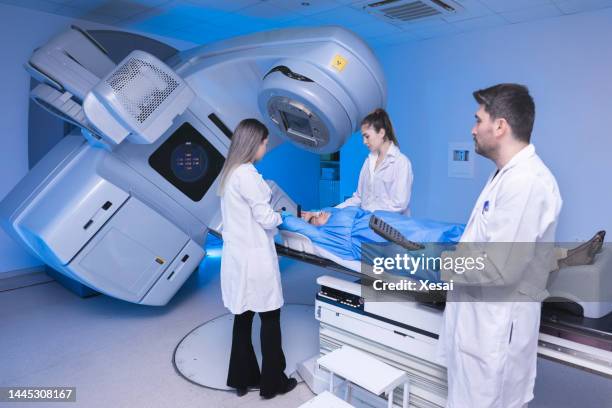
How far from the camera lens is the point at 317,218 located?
1773 millimetres

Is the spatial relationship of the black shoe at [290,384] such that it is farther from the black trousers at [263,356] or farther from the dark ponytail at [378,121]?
the dark ponytail at [378,121]

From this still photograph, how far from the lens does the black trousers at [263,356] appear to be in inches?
63.4

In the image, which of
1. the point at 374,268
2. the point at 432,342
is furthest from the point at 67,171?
the point at 432,342

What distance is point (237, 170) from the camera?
152 cm

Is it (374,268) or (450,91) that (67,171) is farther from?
(450,91)

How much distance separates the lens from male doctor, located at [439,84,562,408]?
98 cm

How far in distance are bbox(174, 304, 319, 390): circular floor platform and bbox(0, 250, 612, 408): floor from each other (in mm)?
56

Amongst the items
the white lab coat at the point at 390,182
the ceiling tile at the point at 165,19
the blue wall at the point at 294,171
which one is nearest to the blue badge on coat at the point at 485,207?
the white lab coat at the point at 390,182

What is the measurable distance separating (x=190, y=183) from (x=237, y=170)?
0.97 m

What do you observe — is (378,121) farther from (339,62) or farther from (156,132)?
(156,132)

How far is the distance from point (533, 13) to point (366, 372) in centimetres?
270

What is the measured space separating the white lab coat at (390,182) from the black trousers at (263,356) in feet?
2.76

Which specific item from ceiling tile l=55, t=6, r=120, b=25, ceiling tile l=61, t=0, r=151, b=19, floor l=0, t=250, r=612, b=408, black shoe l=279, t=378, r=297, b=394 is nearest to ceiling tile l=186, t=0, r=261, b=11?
ceiling tile l=61, t=0, r=151, b=19

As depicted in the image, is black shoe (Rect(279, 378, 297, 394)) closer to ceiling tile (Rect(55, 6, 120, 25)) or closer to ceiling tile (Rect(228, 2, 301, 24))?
ceiling tile (Rect(228, 2, 301, 24))
